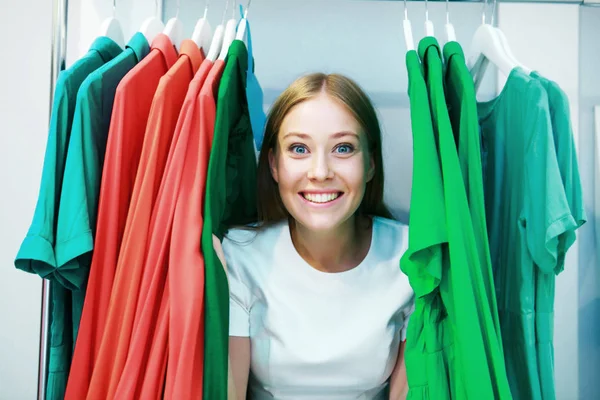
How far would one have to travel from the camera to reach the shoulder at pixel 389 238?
110 centimetres

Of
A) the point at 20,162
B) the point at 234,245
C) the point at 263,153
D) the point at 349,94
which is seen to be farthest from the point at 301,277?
the point at 20,162

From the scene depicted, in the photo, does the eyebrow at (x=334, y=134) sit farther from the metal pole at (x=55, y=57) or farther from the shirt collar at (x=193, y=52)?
the metal pole at (x=55, y=57)

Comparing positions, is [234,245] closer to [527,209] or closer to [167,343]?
[167,343]

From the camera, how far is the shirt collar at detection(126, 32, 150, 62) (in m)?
0.97

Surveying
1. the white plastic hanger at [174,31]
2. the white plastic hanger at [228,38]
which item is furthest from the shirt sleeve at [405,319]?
the white plastic hanger at [174,31]

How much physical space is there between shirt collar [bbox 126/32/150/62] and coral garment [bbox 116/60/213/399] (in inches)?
6.9

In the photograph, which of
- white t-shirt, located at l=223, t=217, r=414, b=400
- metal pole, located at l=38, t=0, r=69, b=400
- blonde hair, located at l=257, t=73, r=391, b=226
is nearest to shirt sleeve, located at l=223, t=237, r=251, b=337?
white t-shirt, located at l=223, t=217, r=414, b=400

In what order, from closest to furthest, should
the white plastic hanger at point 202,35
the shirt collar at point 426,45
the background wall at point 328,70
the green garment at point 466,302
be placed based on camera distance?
the green garment at point 466,302 < the shirt collar at point 426,45 < the white plastic hanger at point 202,35 < the background wall at point 328,70

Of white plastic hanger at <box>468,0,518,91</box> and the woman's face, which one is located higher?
white plastic hanger at <box>468,0,518,91</box>

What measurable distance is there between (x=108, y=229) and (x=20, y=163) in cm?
69

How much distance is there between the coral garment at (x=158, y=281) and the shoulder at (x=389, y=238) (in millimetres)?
463

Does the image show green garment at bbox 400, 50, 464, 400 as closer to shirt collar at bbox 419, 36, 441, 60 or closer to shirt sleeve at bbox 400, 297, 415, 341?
shirt collar at bbox 419, 36, 441, 60

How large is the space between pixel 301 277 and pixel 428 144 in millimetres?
394

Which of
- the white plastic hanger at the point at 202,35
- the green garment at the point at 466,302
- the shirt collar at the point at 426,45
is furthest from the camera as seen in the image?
the white plastic hanger at the point at 202,35
